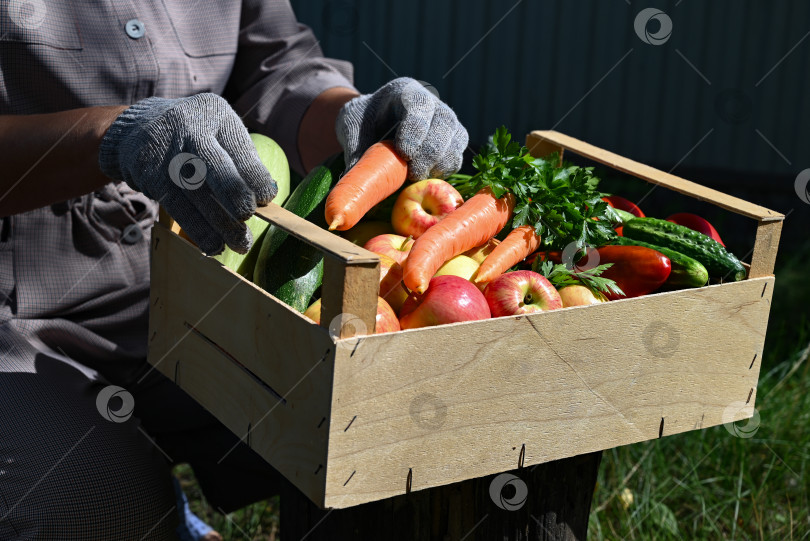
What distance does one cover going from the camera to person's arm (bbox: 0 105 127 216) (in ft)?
5.69

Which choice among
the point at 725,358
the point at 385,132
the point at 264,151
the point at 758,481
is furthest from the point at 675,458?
the point at 264,151

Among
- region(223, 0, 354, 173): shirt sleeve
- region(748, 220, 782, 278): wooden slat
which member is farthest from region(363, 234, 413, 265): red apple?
region(223, 0, 354, 173): shirt sleeve

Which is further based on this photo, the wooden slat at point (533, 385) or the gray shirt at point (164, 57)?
the gray shirt at point (164, 57)

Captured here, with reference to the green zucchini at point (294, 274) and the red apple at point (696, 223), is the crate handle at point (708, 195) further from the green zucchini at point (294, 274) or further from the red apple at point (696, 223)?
the green zucchini at point (294, 274)

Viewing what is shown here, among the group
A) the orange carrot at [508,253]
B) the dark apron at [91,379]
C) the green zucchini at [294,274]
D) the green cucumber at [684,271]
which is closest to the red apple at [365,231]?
the green zucchini at [294,274]

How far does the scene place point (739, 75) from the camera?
20.9 ft

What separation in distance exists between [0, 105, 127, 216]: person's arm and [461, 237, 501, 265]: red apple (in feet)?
2.43

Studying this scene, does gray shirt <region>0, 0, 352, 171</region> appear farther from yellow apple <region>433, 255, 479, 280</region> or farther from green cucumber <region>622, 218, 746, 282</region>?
green cucumber <region>622, 218, 746, 282</region>

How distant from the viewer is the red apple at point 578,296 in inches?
61.4

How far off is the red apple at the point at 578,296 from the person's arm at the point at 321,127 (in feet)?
3.06

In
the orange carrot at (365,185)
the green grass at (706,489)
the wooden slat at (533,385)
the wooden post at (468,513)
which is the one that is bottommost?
the green grass at (706,489)

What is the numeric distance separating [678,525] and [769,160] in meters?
4.53

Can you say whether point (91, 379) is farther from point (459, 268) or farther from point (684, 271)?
point (684, 271)

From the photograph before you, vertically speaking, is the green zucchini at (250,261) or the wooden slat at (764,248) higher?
the wooden slat at (764,248)
